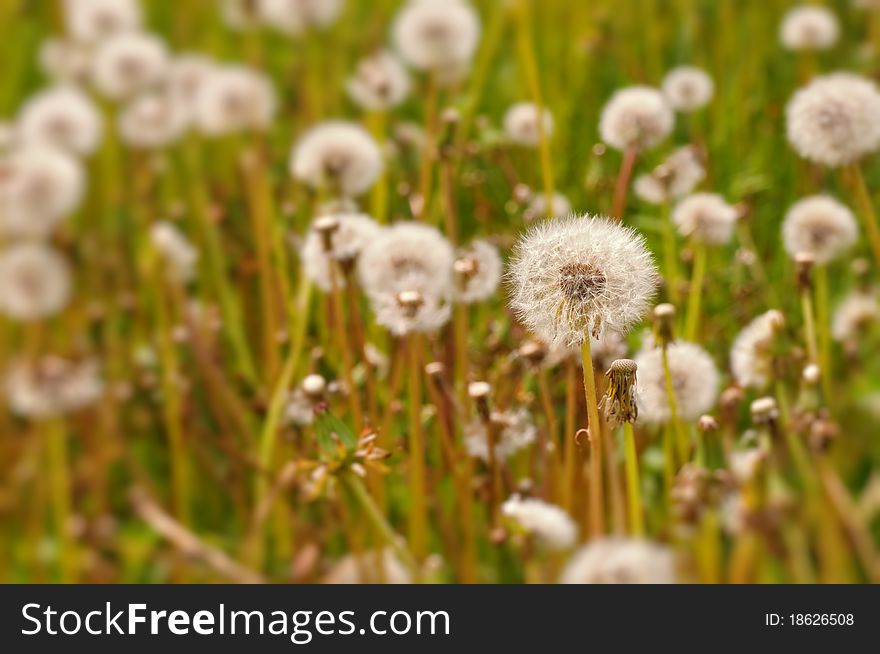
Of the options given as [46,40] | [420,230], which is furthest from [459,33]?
[46,40]

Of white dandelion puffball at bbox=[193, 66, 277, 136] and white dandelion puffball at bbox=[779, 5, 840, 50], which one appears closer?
white dandelion puffball at bbox=[779, 5, 840, 50]

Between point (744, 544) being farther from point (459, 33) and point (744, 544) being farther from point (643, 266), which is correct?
point (459, 33)

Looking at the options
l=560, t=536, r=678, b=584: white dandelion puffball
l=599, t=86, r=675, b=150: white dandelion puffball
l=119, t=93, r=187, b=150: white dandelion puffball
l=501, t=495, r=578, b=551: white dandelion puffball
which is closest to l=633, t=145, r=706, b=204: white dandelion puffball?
l=599, t=86, r=675, b=150: white dandelion puffball

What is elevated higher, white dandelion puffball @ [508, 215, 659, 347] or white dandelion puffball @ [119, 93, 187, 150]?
white dandelion puffball @ [119, 93, 187, 150]

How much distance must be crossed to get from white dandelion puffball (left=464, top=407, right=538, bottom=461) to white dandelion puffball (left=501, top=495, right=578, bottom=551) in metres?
0.12

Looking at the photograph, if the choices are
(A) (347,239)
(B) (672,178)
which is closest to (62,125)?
(A) (347,239)

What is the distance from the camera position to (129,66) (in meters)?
1.79

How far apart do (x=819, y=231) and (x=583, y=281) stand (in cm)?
41

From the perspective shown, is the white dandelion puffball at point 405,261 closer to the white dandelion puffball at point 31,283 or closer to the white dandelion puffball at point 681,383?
the white dandelion puffball at point 681,383

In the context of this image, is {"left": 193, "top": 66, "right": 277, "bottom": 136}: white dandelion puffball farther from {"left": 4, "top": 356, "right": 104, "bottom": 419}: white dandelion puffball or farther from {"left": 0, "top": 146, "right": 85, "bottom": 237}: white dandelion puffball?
{"left": 4, "top": 356, "right": 104, "bottom": 419}: white dandelion puffball

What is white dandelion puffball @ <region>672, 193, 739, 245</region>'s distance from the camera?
95 cm

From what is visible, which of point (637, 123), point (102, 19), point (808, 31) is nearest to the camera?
point (637, 123)

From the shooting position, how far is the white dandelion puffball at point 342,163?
1135mm

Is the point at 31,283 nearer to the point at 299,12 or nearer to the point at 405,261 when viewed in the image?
the point at 299,12
